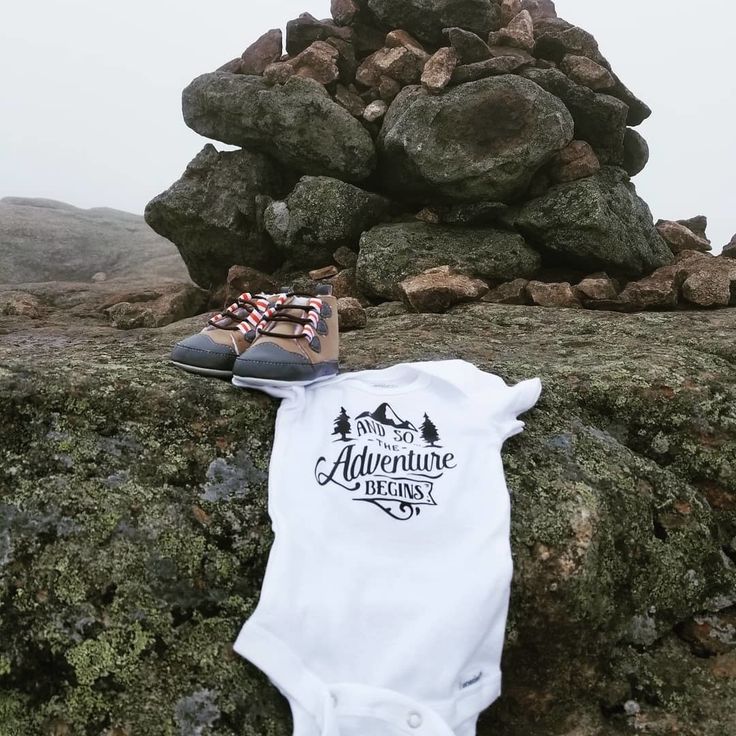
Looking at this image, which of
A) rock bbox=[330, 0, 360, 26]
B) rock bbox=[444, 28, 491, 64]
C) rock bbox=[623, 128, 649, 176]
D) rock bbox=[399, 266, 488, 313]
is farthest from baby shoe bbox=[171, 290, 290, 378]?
rock bbox=[623, 128, 649, 176]

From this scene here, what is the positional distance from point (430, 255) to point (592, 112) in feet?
11.2

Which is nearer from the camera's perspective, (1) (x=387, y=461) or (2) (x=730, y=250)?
(1) (x=387, y=461)

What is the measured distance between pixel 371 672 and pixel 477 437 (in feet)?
4.72

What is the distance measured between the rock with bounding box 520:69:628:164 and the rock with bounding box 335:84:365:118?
2.45 meters

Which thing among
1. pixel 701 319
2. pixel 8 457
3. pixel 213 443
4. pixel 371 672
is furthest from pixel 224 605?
pixel 701 319

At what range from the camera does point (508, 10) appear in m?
9.74

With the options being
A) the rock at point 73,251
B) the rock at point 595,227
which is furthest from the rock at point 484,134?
the rock at point 73,251

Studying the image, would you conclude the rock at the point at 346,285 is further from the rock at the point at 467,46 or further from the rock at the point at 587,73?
the rock at the point at 587,73

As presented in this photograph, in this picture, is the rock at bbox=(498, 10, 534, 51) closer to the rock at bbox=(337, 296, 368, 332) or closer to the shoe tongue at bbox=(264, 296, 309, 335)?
the rock at bbox=(337, 296, 368, 332)

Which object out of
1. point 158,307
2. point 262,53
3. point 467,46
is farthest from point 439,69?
point 158,307

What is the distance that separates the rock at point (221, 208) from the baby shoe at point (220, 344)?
5.16 metres

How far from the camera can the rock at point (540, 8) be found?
34.4 feet

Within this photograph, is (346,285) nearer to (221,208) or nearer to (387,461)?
(221,208)

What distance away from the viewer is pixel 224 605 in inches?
105
